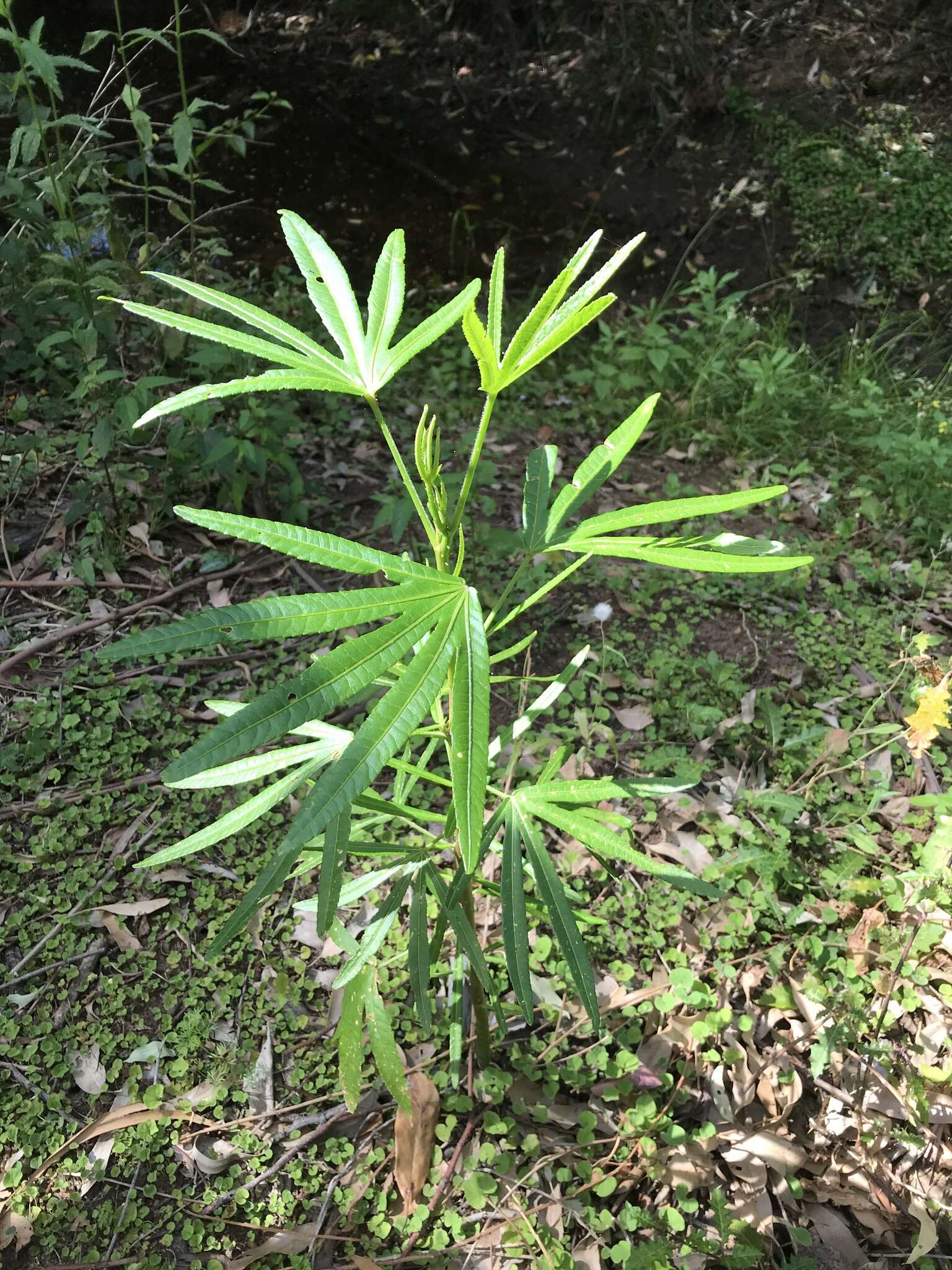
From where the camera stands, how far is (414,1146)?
1.49 m

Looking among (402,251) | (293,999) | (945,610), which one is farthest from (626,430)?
(945,610)

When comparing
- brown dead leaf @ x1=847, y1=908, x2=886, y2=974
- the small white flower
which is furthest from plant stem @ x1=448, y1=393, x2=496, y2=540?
the small white flower

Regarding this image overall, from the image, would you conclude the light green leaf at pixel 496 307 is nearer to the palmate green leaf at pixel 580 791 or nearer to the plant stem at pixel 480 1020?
the palmate green leaf at pixel 580 791

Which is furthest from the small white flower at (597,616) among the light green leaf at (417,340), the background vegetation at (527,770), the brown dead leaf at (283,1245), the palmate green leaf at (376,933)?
the brown dead leaf at (283,1245)

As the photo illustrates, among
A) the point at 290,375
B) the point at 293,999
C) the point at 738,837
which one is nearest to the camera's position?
the point at 290,375

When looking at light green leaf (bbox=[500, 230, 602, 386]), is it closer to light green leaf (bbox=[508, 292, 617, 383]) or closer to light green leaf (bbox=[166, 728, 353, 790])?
light green leaf (bbox=[508, 292, 617, 383])

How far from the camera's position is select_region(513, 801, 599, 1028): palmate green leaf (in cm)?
118

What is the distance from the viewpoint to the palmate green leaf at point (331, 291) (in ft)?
3.58

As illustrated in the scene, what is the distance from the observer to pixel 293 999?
171cm

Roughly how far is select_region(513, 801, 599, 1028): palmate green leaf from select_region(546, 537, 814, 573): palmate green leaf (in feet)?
1.45

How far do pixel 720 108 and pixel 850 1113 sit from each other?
21.2 ft

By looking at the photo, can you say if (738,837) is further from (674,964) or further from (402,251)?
(402,251)

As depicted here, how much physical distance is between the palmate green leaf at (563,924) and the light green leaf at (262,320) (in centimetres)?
72

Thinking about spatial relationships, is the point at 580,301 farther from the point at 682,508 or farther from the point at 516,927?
the point at 516,927
